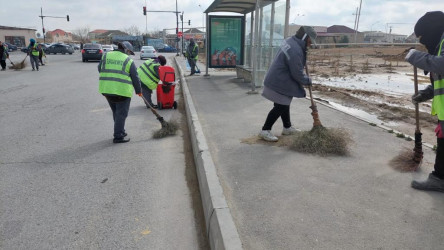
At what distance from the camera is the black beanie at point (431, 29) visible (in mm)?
3398

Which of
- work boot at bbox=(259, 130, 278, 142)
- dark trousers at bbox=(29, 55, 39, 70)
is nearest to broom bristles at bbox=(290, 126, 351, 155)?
work boot at bbox=(259, 130, 278, 142)

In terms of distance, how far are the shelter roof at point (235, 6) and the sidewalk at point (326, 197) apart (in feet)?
21.7

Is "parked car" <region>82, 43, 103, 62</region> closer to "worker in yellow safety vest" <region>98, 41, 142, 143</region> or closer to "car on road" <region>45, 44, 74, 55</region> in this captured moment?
"car on road" <region>45, 44, 74, 55</region>

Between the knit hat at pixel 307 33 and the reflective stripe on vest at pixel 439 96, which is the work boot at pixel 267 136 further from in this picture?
the reflective stripe on vest at pixel 439 96

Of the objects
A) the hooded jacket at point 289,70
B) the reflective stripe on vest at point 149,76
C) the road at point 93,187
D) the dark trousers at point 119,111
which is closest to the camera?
the road at point 93,187

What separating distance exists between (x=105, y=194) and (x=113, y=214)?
20.0 inches

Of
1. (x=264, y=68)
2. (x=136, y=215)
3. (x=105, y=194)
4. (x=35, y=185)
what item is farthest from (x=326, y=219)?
(x=264, y=68)

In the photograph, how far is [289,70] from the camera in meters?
4.97

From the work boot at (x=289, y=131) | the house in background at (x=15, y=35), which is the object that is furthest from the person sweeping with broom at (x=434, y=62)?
the house in background at (x=15, y=35)

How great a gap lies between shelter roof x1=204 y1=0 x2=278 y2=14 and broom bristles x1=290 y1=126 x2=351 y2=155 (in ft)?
20.6

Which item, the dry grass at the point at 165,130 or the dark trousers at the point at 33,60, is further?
the dark trousers at the point at 33,60

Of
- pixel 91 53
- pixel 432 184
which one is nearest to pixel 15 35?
pixel 91 53

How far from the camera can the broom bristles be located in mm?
4648

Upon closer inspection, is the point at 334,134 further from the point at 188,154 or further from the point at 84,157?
the point at 84,157
